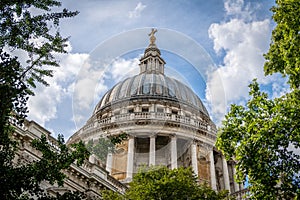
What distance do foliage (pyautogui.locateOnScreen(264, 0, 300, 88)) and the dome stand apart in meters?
32.5

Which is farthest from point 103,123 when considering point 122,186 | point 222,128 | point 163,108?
point 222,128

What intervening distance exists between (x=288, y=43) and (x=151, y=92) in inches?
1399

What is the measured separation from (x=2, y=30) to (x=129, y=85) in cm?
4128

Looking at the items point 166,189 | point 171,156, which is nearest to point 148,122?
point 171,156

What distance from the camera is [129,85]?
170ft

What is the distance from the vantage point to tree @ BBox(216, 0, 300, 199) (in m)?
13.0

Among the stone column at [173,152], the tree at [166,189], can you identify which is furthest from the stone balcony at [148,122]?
the tree at [166,189]

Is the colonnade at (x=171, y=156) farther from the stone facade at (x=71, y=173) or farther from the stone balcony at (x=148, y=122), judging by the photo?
the stone facade at (x=71, y=173)

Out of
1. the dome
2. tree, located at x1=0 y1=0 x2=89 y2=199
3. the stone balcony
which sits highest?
the dome

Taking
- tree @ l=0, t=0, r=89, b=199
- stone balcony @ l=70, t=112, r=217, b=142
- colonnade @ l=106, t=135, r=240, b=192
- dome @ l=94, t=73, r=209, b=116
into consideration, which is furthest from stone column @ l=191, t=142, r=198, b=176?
tree @ l=0, t=0, r=89, b=199

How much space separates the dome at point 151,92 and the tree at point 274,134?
32.9 m

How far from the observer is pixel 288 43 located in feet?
45.9

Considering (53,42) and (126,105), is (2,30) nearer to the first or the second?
(53,42)

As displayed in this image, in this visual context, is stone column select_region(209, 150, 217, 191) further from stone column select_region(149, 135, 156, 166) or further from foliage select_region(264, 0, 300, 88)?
foliage select_region(264, 0, 300, 88)
